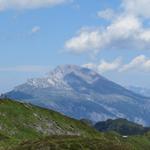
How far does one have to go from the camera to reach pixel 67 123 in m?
155

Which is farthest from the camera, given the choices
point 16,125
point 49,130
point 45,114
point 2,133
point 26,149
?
point 45,114

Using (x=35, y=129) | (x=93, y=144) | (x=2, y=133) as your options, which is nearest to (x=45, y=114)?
(x=35, y=129)

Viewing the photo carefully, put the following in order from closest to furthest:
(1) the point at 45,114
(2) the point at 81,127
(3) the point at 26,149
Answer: (3) the point at 26,149
(1) the point at 45,114
(2) the point at 81,127

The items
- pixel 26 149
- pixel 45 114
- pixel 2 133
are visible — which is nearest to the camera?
pixel 26 149

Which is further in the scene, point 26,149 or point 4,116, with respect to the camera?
point 4,116

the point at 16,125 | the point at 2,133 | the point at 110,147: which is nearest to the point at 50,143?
the point at 110,147

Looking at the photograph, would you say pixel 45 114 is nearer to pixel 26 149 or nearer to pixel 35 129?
pixel 35 129

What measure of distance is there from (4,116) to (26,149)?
74176 mm

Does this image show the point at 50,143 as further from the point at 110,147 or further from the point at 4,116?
the point at 4,116

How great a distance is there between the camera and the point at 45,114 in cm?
14825

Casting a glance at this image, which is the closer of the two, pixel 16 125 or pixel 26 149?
pixel 26 149

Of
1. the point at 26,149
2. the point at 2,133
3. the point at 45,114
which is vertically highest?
the point at 45,114

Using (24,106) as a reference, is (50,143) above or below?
below

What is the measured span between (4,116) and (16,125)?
17.9 feet
